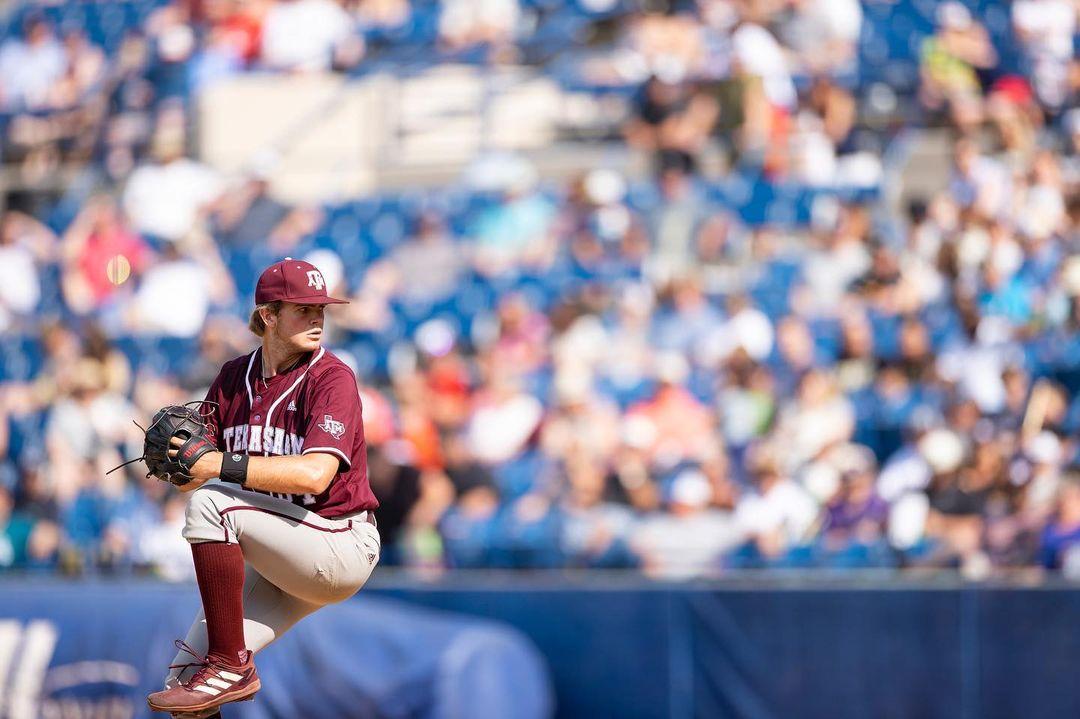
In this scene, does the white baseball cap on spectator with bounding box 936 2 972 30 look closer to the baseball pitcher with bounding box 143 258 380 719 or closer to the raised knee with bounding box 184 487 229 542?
the baseball pitcher with bounding box 143 258 380 719

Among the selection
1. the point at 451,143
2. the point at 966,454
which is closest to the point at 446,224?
the point at 451,143

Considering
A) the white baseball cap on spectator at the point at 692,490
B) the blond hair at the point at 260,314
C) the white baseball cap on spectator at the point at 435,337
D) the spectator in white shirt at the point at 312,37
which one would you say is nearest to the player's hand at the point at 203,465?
the blond hair at the point at 260,314

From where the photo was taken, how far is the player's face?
16.7ft

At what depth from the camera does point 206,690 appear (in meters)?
4.91

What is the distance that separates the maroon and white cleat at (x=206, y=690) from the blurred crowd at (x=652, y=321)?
4.45 m

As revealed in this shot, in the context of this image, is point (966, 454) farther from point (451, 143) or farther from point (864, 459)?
point (451, 143)

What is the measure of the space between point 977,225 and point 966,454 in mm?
2004

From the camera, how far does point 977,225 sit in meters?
10.7

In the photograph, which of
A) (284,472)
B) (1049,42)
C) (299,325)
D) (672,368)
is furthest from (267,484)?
(1049,42)

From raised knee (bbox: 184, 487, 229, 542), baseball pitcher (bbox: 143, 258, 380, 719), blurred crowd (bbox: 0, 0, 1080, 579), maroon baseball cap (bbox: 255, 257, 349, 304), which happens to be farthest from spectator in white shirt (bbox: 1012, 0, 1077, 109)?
raised knee (bbox: 184, 487, 229, 542)

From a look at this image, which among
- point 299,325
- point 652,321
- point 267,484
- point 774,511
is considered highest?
point 299,325

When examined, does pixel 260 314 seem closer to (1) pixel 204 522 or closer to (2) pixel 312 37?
(1) pixel 204 522

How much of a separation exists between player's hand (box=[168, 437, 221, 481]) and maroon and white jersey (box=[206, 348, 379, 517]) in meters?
0.29

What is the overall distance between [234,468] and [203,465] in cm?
9
